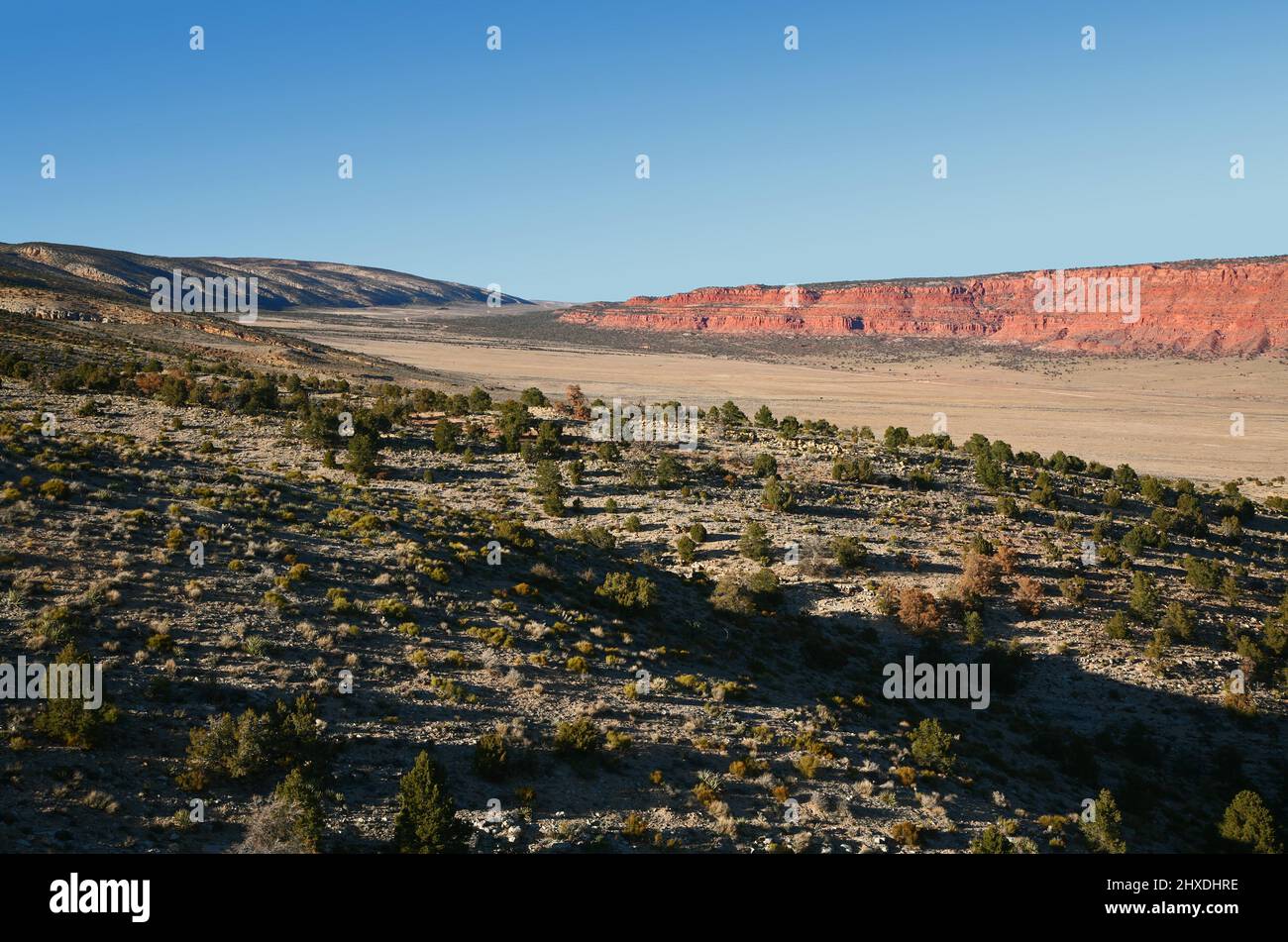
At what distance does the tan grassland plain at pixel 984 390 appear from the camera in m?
61.4

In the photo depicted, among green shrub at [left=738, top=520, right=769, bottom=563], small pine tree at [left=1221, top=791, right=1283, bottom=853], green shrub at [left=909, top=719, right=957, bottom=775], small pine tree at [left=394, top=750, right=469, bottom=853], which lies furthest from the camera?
green shrub at [left=738, top=520, right=769, bottom=563]

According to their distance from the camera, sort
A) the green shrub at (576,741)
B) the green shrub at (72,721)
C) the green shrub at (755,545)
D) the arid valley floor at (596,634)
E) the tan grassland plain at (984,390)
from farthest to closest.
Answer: the tan grassland plain at (984,390)
the green shrub at (755,545)
the green shrub at (576,741)
the arid valley floor at (596,634)
the green shrub at (72,721)

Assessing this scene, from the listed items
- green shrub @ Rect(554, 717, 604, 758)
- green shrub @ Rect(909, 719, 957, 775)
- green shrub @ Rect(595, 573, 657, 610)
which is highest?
green shrub @ Rect(595, 573, 657, 610)

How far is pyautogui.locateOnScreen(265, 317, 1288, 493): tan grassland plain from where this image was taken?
61375mm

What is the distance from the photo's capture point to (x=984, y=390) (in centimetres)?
10175

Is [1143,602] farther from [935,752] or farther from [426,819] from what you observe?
[426,819]

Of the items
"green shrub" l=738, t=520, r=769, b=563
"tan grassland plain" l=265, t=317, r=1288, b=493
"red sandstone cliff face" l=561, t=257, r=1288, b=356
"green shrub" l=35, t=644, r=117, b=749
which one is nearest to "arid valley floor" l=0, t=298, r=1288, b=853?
"green shrub" l=35, t=644, r=117, b=749

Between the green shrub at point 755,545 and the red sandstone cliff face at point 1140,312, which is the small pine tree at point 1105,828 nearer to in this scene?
the green shrub at point 755,545

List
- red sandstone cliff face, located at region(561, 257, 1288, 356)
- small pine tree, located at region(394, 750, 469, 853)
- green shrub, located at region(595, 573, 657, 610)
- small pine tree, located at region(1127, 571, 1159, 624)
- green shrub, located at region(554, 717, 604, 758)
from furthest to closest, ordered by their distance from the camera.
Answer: red sandstone cliff face, located at region(561, 257, 1288, 356)
small pine tree, located at region(1127, 571, 1159, 624)
green shrub, located at region(595, 573, 657, 610)
green shrub, located at region(554, 717, 604, 758)
small pine tree, located at region(394, 750, 469, 853)

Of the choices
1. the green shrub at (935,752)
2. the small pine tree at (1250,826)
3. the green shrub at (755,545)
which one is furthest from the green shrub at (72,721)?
the small pine tree at (1250,826)

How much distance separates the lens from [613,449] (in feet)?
118

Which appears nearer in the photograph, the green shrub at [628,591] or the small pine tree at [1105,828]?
the small pine tree at [1105,828]

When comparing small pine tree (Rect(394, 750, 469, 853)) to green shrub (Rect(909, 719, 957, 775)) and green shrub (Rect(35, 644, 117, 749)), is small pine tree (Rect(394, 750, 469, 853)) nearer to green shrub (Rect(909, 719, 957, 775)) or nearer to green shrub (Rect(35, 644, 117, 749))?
green shrub (Rect(35, 644, 117, 749))
